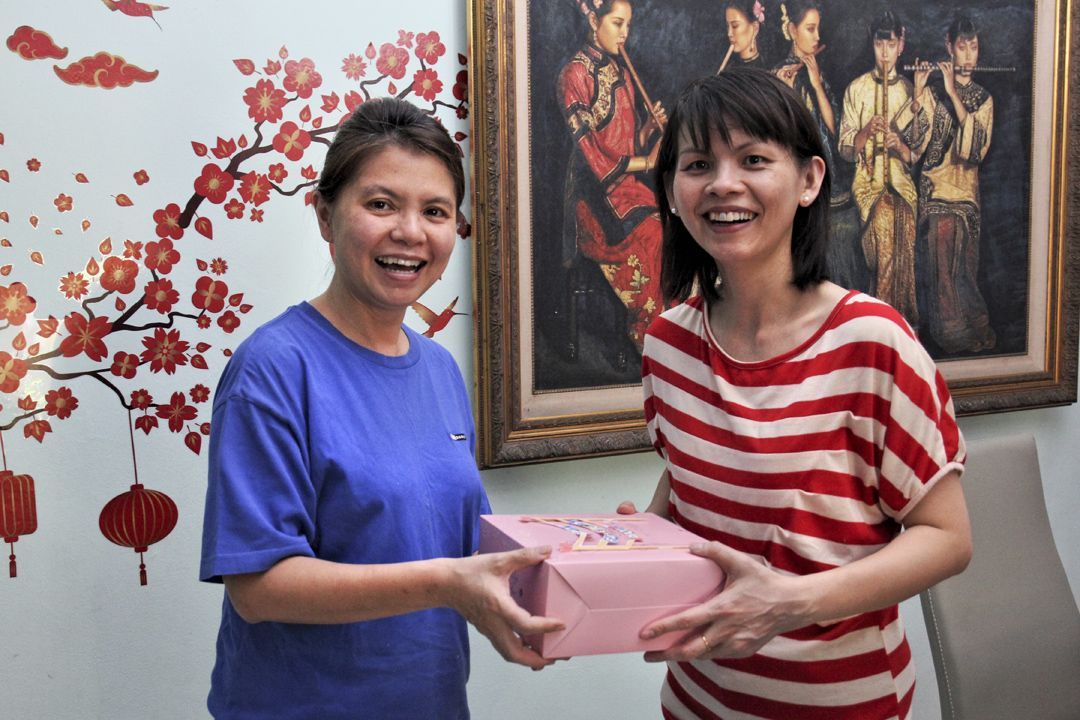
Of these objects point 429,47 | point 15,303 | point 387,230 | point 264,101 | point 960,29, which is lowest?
point 15,303

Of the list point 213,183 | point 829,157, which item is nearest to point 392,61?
point 213,183

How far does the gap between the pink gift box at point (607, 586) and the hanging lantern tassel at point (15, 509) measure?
96 cm

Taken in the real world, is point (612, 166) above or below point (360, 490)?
above

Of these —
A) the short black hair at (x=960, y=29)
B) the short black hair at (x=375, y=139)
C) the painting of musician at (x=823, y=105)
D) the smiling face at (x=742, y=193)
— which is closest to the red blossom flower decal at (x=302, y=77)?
the short black hair at (x=375, y=139)

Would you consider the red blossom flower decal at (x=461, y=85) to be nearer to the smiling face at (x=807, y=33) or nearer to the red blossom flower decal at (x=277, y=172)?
the red blossom flower decal at (x=277, y=172)

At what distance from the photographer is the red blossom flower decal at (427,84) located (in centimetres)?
198

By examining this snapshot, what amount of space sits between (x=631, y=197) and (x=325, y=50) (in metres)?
0.72

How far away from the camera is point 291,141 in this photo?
188 cm

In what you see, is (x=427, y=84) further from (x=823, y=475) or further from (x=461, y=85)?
(x=823, y=475)

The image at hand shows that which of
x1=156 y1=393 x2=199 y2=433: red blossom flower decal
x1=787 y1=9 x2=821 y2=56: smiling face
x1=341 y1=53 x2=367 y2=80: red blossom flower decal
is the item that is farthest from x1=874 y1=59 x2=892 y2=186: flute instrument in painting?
x1=156 y1=393 x2=199 y2=433: red blossom flower decal

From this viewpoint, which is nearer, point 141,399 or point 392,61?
point 141,399

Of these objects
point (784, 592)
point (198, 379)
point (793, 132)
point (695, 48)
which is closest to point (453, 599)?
point (784, 592)

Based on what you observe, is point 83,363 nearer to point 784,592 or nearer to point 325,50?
point 325,50

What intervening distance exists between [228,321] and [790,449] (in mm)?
1106
